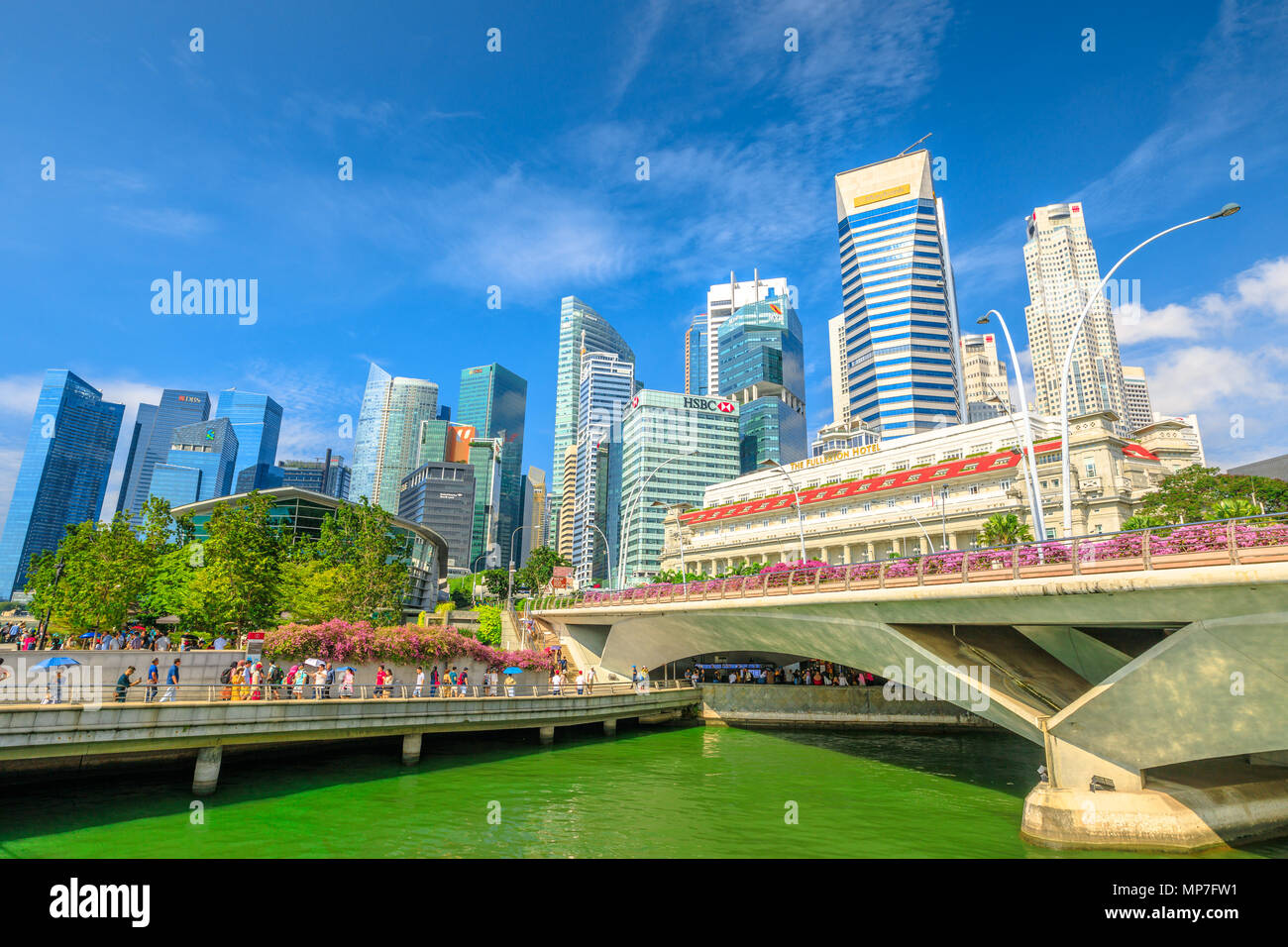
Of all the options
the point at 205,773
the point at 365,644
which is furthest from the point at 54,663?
the point at 365,644

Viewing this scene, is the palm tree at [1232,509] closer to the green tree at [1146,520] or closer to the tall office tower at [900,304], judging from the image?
the green tree at [1146,520]

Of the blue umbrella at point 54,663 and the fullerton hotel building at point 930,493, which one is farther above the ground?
the fullerton hotel building at point 930,493

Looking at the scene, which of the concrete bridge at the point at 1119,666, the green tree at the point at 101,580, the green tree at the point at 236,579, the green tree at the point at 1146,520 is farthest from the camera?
the green tree at the point at 1146,520

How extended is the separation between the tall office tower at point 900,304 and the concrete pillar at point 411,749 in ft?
456

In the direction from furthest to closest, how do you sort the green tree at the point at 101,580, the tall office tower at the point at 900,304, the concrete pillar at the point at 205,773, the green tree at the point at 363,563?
the tall office tower at the point at 900,304 < the green tree at the point at 363,563 < the green tree at the point at 101,580 < the concrete pillar at the point at 205,773

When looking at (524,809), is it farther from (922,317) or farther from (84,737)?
(922,317)

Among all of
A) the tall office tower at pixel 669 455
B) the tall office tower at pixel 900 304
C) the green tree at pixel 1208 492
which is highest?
the tall office tower at pixel 900 304

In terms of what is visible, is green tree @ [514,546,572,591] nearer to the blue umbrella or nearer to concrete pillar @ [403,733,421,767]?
concrete pillar @ [403,733,421,767]

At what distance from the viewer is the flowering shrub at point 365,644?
112 ft

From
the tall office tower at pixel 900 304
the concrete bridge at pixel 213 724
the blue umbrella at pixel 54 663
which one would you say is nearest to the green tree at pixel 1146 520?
the concrete bridge at pixel 213 724

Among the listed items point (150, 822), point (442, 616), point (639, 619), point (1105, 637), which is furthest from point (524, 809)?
point (442, 616)

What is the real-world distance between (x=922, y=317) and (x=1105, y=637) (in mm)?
147338

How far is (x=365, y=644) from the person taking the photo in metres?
35.5

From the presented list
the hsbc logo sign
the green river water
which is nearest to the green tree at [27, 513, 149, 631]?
the green river water
